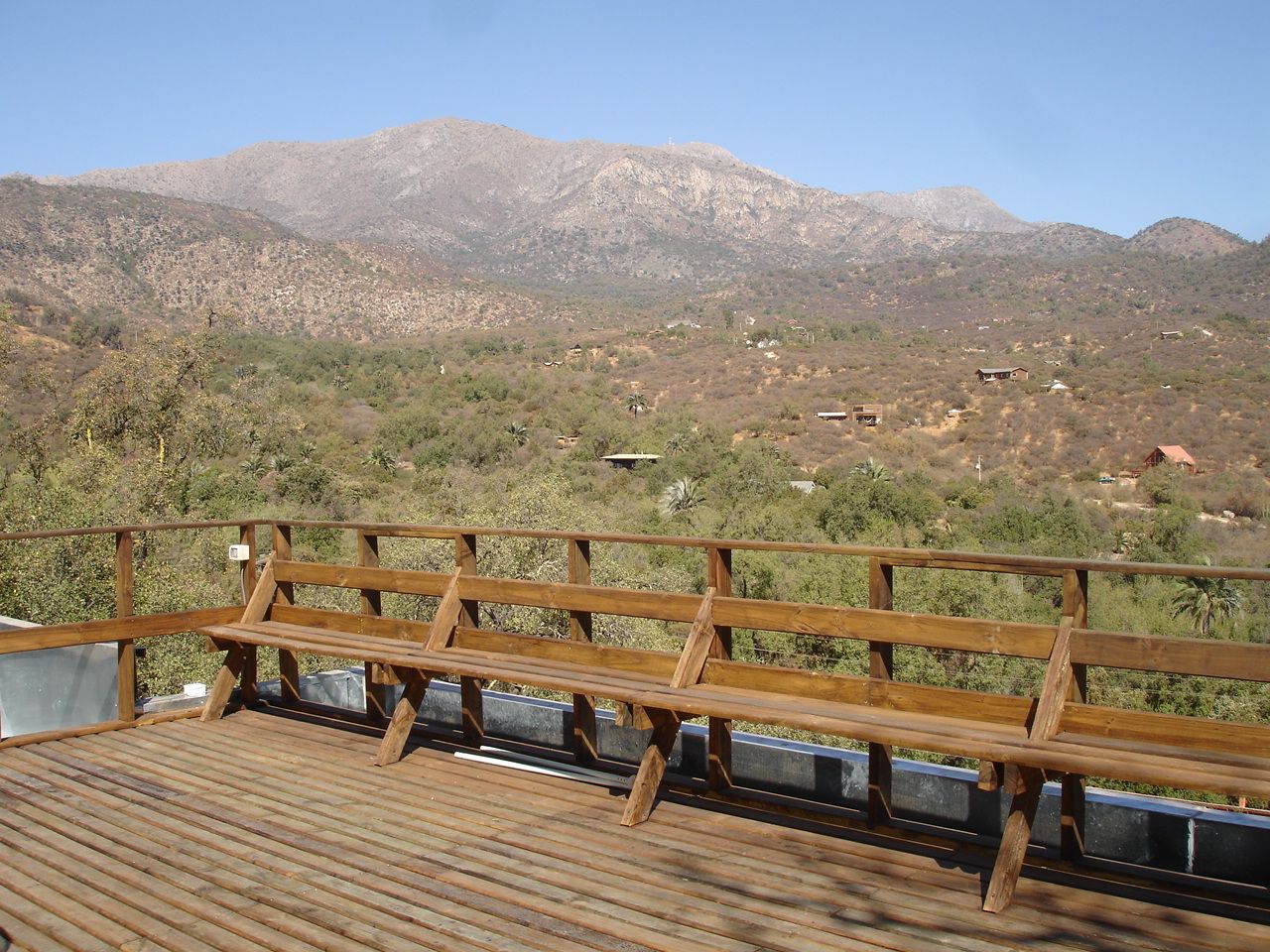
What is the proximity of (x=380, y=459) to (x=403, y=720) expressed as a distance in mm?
36050

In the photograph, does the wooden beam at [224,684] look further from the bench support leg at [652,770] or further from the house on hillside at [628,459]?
the house on hillside at [628,459]

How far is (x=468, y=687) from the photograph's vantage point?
4.95m

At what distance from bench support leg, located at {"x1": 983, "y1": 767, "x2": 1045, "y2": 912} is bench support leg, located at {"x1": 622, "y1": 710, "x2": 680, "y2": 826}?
125cm

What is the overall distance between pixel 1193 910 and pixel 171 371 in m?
21.8

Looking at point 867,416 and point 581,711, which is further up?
point 581,711

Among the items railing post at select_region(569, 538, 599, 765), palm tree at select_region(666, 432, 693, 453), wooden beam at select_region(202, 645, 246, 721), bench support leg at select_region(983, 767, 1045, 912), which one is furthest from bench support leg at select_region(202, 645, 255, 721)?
palm tree at select_region(666, 432, 693, 453)

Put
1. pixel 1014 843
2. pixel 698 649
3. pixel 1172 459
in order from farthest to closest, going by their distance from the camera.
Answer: pixel 1172 459, pixel 698 649, pixel 1014 843

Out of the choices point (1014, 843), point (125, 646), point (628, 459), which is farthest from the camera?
point (628, 459)

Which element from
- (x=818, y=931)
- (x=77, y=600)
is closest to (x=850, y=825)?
(x=818, y=931)

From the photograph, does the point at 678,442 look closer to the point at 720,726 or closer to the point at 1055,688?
the point at 720,726

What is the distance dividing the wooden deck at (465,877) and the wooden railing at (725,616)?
1.47 ft

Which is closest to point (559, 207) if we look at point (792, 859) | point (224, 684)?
point (224, 684)

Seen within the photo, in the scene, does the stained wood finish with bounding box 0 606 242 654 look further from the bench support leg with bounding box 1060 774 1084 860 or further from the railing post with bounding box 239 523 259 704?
the bench support leg with bounding box 1060 774 1084 860

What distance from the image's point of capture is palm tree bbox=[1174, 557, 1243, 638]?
24.2m
